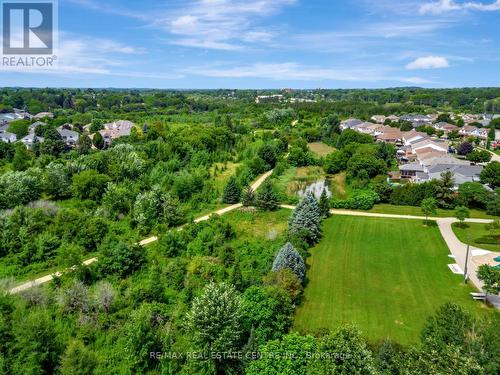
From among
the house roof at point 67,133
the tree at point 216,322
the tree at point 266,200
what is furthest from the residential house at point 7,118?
the tree at point 216,322

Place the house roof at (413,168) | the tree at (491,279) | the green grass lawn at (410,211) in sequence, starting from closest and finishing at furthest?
1. the tree at (491,279)
2. the green grass lawn at (410,211)
3. the house roof at (413,168)

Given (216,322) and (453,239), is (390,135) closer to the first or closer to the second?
(453,239)

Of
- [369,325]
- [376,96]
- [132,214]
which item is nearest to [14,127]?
[132,214]

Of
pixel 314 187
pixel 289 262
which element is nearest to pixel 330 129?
pixel 314 187

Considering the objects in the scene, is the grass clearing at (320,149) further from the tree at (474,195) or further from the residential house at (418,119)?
the residential house at (418,119)

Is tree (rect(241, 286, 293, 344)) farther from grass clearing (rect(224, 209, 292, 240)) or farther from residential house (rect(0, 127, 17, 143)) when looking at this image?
residential house (rect(0, 127, 17, 143))

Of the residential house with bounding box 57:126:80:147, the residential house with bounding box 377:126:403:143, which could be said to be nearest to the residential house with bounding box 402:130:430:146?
the residential house with bounding box 377:126:403:143
